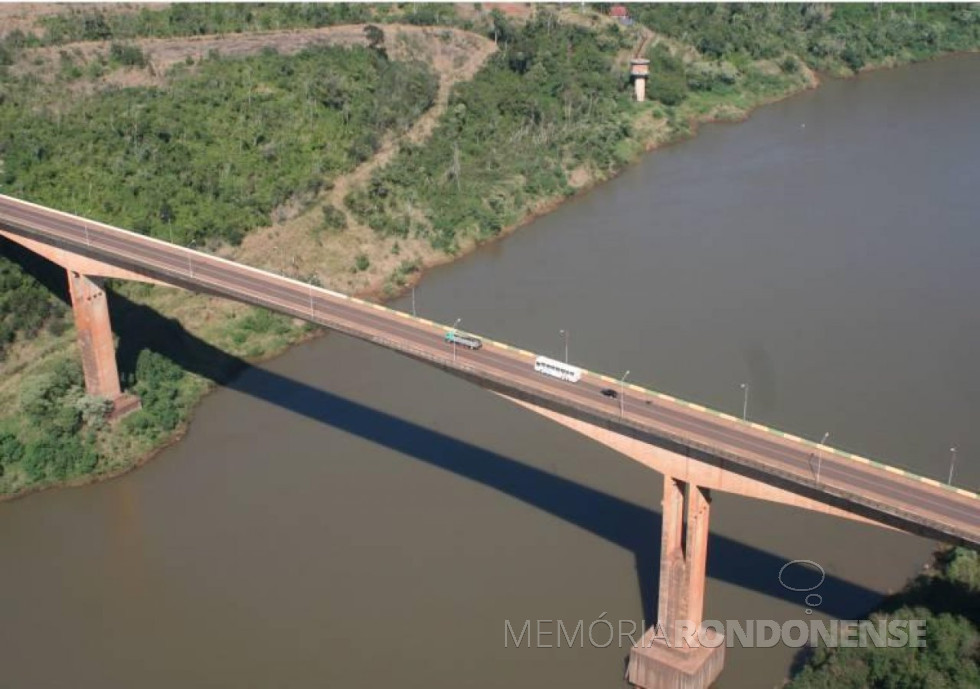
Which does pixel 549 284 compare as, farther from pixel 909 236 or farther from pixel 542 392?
pixel 542 392

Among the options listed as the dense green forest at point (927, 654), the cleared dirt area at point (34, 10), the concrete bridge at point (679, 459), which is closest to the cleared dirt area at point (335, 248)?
the concrete bridge at point (679, 459)

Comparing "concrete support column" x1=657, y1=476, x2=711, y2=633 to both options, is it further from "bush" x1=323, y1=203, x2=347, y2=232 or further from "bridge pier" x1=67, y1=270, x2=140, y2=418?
"bush" x1=323, y1=203, x2=347, y2=232

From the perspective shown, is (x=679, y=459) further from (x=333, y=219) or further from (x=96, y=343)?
(x=333, y=219)

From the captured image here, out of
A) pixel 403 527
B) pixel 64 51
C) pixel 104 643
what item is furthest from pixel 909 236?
pixel 64 51

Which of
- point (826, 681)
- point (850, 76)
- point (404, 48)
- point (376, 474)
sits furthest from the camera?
point (850, 76)

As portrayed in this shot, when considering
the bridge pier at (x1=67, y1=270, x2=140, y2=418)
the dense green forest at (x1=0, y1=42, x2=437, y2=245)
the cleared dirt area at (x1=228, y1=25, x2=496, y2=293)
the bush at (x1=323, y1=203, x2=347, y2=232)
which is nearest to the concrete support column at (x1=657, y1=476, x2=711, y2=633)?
the bridge pier at (x1=67, y1=270, x2=140, y2=418)

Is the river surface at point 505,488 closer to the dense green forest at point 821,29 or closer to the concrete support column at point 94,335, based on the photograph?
the concrete support column at point 94,335

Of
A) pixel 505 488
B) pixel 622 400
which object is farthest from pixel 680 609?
pixel 505 488
